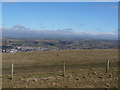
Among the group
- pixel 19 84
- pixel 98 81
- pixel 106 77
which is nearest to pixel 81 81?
pixel 98 81

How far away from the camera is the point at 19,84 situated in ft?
76.0

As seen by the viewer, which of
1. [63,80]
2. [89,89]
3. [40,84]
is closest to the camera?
[89,89]

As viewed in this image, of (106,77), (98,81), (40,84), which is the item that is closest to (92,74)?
(106,77)

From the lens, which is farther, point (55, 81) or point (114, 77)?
point (114, 77)

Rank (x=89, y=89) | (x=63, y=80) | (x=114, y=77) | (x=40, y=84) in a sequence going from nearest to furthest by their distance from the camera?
(x=89, y=89)
(x=40, y=84)
(x=63, y=80)
(x=114, y=77)

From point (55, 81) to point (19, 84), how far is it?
313cm

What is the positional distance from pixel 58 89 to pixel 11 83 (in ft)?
19.1

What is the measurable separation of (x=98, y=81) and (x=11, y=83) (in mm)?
7633

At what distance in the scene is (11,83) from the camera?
2389 centimetres

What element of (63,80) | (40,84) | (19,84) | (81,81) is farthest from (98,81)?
(19,84)

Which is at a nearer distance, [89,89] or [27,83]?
[89,89]

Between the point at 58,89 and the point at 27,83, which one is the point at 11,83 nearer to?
the point at 27,83

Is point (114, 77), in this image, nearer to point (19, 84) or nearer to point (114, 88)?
point (114, 88)

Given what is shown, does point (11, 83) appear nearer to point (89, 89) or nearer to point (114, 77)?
point (89, 89)
